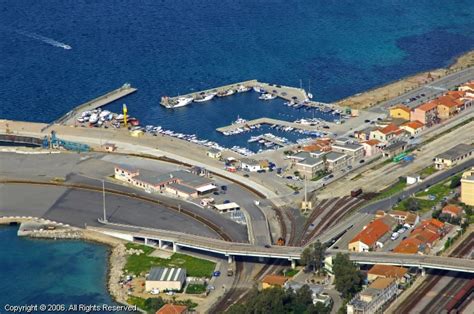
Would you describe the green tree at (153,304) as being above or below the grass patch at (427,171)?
below

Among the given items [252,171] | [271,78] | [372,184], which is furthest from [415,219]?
[271,78]

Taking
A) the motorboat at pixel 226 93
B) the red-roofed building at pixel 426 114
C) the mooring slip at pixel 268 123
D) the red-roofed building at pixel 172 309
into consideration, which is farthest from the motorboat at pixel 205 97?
the red-roofed building at pixel 172 309

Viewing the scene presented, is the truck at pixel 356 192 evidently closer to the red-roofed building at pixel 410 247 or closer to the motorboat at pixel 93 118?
the red-roofed building at pixel 410 247

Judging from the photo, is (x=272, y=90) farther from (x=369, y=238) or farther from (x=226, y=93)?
(x=369, y=238)

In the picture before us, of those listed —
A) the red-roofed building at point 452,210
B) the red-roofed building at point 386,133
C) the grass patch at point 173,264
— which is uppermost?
the red-roofed building at point 386,133

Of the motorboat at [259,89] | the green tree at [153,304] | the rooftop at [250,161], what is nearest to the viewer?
the green tree at [153,304]

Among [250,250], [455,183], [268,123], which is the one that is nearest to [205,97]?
[268,123]

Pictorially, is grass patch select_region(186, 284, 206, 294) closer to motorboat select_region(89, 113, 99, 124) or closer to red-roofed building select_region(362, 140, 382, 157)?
red-roofed building select_region(362, 140, 382, 157)
